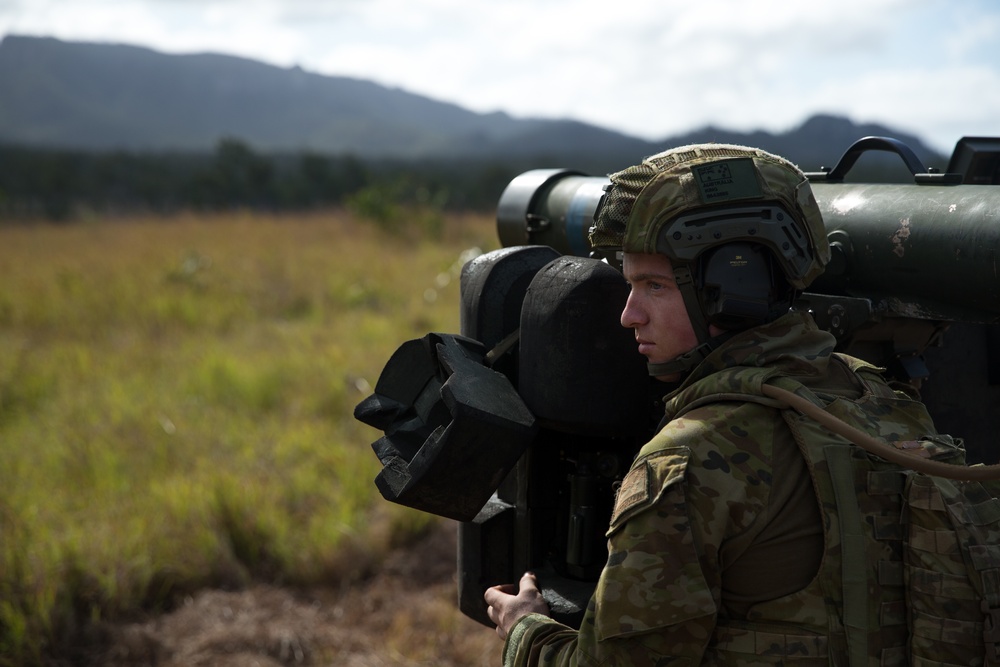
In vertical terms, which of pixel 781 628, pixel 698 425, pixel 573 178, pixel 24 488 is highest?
pixel 573 178

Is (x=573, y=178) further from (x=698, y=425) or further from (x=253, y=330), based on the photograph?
(x=253, y=330)

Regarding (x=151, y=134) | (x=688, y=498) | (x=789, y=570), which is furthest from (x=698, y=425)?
(x=151, y=134)

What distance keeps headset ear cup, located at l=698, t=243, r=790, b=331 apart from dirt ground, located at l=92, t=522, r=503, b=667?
266 cm

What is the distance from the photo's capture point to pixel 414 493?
87.8 inches

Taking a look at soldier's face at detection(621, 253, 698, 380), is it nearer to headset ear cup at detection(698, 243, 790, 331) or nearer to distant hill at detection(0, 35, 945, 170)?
headset ear cup at detection(698, 243, 790, 331)

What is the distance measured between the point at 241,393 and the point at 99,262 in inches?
234

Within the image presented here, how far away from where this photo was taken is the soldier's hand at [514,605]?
195 cm

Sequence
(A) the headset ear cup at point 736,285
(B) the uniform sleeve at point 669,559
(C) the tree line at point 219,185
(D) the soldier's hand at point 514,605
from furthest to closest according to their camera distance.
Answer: (C) the tree line at point 219,185, (D) the soldier's hand at point 514,605, (A) the headset ear cup at point 736,285, (B) the uniform sleeve at point 669,559

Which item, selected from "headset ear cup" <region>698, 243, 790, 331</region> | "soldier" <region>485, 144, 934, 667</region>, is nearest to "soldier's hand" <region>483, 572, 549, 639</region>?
"soldier" <region>485, 144, 934, 667</region>

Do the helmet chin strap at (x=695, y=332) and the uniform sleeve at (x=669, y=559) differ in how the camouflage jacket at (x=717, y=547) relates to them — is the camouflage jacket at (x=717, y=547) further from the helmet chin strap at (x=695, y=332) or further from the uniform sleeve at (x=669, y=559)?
the helmet chin strap at (x=695, y=332)

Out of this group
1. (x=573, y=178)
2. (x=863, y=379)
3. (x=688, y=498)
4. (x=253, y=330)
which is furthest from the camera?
(x=253, y=330)

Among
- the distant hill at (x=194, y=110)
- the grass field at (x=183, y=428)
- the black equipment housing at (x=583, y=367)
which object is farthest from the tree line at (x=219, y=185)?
the distant hill at (x=194, y=110)

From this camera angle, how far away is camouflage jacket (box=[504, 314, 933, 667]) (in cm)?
159

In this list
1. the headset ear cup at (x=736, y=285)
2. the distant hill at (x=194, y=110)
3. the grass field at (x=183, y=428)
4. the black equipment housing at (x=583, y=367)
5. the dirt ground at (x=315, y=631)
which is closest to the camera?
the headset ear cup at (x=736, y=285)
